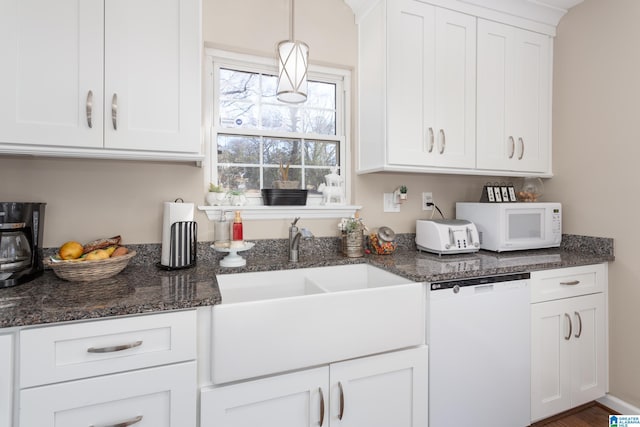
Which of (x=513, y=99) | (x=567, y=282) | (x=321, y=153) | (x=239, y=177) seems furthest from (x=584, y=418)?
(x=239, y=177)

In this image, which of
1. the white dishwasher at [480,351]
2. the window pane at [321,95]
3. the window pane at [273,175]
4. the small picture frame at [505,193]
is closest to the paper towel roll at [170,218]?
the window pane at [273,175]

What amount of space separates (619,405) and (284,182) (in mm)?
2372

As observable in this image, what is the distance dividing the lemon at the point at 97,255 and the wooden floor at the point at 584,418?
2.34 meters

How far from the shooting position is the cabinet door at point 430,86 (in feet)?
6.15

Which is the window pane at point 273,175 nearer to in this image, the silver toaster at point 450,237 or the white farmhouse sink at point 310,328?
the white farmhouse sink at point 310,328

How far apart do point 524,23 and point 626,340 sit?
207 centimetres

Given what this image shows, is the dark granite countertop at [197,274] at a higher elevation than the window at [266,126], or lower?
lower

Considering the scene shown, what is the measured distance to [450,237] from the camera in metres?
2.01

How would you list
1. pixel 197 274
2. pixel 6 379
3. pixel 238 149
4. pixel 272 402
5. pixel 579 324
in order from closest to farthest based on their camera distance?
pixel 6 379 → pixel 272 402 → pixel 197 274 → pixel 579 324 → pixel 238 149

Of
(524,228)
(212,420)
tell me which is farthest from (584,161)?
(212,420)

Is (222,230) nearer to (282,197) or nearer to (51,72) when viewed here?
(282,197)

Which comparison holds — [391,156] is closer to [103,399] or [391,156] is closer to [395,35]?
[395,35]

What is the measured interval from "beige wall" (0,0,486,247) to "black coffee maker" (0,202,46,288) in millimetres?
230

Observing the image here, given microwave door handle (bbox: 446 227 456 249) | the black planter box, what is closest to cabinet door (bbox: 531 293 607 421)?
microwave door handle (bbox: 446 227 456 249)
